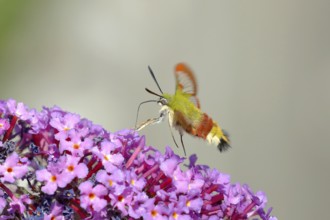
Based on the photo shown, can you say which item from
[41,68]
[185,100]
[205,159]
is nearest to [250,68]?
[205,159]

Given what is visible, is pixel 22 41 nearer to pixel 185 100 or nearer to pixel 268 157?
pixel 268 157

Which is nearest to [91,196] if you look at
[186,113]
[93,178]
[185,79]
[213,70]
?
[93,178]

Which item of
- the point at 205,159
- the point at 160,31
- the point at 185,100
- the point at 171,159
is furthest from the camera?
the point at 160,31

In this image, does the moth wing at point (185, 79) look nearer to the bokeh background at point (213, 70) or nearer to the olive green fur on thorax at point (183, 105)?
the olive green fur on thorax at point (183, 105)

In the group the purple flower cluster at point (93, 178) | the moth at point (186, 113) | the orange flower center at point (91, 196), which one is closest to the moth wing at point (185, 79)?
the moth at point (186, 113)

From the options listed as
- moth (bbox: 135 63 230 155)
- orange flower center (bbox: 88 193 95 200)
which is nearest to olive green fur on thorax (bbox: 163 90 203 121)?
moth (bbox: 135 63 230 155)

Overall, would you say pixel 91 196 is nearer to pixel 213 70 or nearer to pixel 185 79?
pixel 185 79

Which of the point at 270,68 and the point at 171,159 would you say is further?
the point at 270,68
